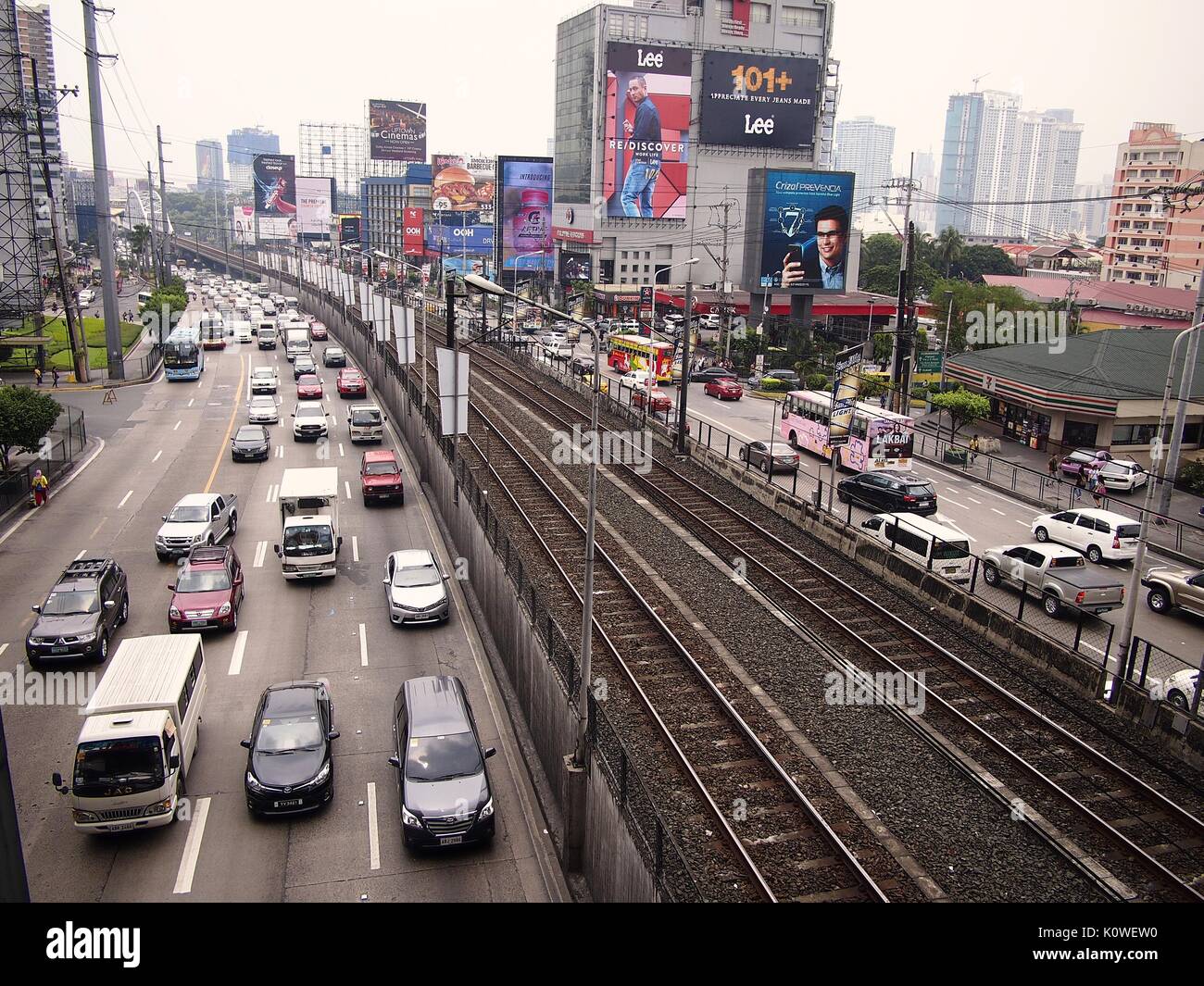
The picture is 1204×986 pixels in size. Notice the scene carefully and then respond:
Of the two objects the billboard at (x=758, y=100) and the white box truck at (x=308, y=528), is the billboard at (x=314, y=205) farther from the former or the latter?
the white box truck at (x=308, y=528)

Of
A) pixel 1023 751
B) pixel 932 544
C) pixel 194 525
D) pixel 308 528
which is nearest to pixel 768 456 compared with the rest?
pixel 932 544

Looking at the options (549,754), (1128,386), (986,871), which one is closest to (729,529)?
(549,754)

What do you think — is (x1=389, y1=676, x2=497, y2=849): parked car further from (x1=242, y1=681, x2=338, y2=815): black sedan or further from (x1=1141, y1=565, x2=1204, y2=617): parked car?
(x1=1141, y1=565, x2=1204, y2=617): parked car

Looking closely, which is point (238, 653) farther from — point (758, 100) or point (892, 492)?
point (758, 100)

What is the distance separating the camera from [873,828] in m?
14.3

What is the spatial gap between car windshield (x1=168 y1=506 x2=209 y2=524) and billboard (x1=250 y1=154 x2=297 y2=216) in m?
103

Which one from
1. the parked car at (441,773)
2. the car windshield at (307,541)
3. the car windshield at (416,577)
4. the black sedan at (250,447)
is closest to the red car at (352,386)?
the black sedan at (250,447)

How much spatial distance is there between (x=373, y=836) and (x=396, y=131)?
15997 cm

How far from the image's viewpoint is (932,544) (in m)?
25.3

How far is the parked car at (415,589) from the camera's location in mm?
22938

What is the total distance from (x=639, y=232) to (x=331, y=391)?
6754 centimetres

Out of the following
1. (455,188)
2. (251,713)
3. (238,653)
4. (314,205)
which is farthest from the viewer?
(455,188)

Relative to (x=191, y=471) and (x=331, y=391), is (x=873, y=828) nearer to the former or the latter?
(x=191, y=471)

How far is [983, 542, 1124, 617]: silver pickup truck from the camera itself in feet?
78.1
